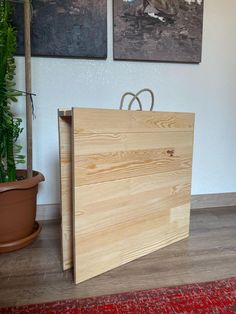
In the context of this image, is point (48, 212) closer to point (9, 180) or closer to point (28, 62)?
point (9, 180)

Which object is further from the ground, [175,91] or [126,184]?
[175,91]

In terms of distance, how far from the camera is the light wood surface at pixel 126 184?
82 centimetres

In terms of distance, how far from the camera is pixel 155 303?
0.77 meters

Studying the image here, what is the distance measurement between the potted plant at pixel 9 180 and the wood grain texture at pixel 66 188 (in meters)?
0.21

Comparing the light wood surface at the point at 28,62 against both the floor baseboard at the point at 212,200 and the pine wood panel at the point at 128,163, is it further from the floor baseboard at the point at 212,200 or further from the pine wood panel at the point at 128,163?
the floor baseboard at the point at 212,200

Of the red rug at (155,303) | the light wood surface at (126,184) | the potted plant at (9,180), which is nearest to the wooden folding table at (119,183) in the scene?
the light wood surface at (126,184)

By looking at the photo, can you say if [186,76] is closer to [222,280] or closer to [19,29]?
[19,29]

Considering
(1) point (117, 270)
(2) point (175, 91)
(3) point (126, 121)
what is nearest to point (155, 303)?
(1) point (117, 270)

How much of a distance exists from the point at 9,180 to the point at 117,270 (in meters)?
0.60

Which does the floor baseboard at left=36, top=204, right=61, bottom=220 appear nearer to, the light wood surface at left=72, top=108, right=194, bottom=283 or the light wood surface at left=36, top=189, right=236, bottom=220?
the light wood surface at left=72, top=108, right=194, bottom=283

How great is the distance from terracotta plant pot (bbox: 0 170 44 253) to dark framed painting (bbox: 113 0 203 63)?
0.86m

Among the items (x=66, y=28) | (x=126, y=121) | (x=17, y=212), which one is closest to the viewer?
(x=126, y=121)

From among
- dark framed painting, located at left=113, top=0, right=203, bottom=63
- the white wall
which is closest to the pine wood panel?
the white wall

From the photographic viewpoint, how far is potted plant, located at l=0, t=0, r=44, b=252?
3.22 ft
